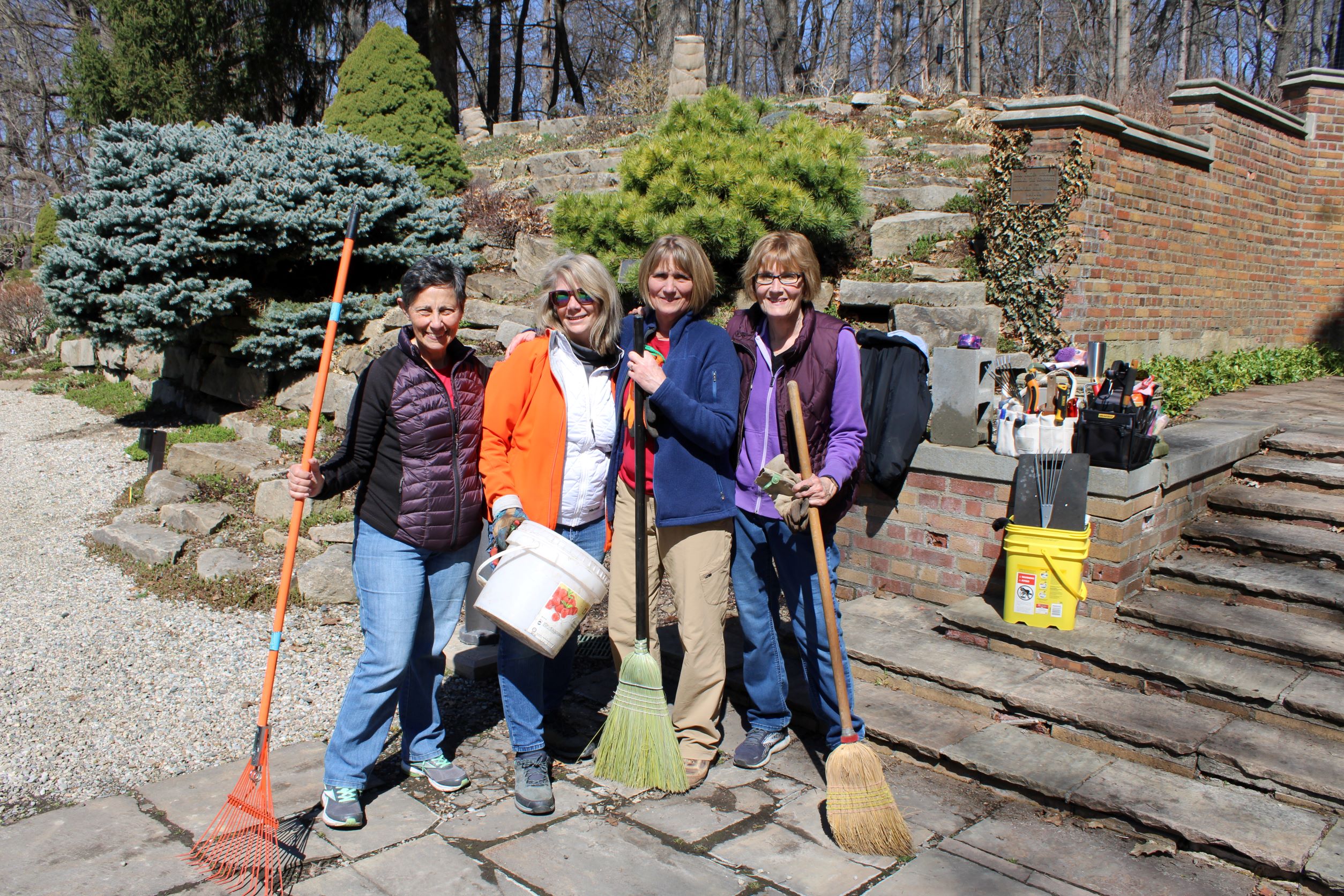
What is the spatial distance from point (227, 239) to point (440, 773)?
6.18 m

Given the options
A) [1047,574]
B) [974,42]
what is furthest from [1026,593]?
[974,42]

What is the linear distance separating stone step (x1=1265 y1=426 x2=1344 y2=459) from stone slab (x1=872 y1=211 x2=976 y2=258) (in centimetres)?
316

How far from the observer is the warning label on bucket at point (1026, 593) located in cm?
405

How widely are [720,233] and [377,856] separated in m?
5.09

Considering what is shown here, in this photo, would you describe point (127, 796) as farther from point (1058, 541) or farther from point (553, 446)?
point (1058, 541)

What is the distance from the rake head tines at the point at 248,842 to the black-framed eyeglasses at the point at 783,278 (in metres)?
2.15

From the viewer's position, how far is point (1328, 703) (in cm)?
332

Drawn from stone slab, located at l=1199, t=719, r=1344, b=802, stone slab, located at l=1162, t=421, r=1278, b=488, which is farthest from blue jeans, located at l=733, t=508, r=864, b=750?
stone slab, located at l=1162, t=421, r=1278, b=488

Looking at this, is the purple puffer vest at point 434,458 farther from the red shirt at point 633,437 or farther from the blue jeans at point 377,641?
the red shirt at point 633,437

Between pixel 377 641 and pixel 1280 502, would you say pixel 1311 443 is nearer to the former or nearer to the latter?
pixel 1280 502

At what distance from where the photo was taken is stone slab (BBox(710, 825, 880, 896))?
108 inches

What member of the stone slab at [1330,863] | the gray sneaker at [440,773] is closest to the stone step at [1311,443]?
the stone slab at [1330,863]

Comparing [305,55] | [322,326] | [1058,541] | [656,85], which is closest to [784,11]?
[656,85]

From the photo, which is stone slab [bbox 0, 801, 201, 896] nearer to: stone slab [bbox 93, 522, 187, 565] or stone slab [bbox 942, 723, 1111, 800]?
stone slab [bbox 942, 723, 1111, 800]
